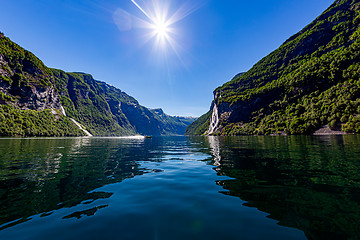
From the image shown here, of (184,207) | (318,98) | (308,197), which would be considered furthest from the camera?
(318,98)

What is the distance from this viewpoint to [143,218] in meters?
6.47

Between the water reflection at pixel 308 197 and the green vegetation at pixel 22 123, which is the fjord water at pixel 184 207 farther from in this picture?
the green vegetation at pixel 22 123

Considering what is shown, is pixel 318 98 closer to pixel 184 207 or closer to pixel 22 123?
pixel 184 207

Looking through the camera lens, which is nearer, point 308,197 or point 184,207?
point 184,207

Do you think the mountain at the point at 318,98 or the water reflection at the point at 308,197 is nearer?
the water reflection at the point at 308,197

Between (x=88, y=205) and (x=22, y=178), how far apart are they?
361 inches

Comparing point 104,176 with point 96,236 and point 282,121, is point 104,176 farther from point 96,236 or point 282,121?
point 282,121

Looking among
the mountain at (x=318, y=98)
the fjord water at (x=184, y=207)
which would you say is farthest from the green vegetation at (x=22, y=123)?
the mountain at (x=318, y=98)

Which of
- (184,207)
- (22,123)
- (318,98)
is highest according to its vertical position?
(318,98)

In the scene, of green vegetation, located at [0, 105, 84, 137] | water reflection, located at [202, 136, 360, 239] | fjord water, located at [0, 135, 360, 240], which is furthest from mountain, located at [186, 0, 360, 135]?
green vegetation, located at [0, 105, 84, 137]

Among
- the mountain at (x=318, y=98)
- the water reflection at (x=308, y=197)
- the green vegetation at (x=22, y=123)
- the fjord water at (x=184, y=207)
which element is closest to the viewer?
the fjord water at (x=184, y=207)

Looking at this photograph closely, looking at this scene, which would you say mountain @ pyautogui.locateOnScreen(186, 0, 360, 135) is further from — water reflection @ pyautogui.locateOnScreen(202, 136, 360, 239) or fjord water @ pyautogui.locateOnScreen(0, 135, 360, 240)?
fjord water @ pyautogui.locateOnScreen(0, 135, 360, 240)

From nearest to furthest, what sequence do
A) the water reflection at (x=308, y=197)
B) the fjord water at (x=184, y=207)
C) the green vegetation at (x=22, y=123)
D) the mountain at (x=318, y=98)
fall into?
the fjord water at (x=184, y=207) < the water reflection at (x=308, y=197) < the mountain at (x=318, y=98) < the green vegetation at (x=22, y=123)

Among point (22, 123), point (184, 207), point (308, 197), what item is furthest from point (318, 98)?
point (22, 123)
